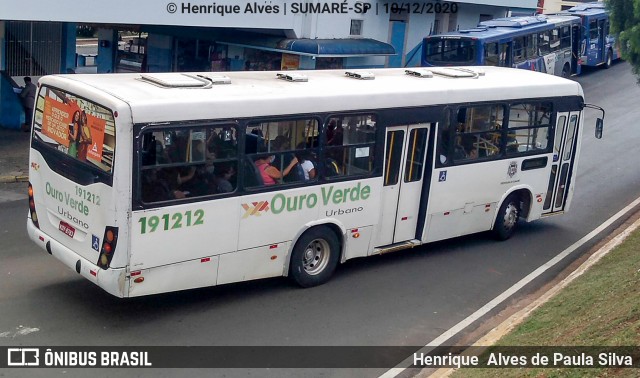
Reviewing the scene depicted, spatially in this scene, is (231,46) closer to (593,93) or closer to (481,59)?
(481,59)

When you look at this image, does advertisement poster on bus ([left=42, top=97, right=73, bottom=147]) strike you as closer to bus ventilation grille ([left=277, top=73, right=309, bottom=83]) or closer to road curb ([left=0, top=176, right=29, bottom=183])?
bus ventilation grille ([left=277, top=73, right=309, bottom=83])

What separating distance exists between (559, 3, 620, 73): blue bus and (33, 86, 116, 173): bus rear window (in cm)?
2634

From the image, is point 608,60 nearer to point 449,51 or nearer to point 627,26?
point 449,51

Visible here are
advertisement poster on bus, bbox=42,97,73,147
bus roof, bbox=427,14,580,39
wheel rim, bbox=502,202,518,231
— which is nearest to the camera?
advertisement poster on bus, bbox=42,97,73,147

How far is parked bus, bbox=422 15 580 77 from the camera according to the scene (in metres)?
26.6

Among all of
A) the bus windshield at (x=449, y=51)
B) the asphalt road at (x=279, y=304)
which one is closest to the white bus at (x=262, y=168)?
the asphalt road at (x=279, y=304)

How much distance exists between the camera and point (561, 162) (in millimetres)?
15062

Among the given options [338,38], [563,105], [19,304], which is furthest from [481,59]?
[19,304]

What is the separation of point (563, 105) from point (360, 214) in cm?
489

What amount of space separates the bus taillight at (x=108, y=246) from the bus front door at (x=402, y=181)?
420 centimetres

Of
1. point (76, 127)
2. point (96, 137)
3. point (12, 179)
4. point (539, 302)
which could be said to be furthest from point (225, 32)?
point (96, 137)

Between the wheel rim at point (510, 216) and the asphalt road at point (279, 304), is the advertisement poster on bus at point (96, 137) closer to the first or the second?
the asphalt road at point (279, 304)

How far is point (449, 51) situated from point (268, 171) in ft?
57.3

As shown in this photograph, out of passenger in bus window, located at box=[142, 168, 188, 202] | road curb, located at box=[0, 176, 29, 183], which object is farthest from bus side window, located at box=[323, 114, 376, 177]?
road curb, located at box=[0, 176, 29, 183]
